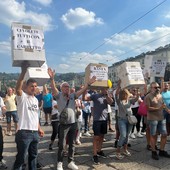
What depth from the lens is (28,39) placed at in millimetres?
4281

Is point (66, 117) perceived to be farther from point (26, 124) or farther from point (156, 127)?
point (156, 127)

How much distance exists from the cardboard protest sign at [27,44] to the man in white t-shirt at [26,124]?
0.26 metres

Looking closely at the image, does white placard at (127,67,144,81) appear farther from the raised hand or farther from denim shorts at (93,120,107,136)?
the raised hand

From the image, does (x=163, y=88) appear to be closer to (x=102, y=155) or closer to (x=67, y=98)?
(x=102, y=155)

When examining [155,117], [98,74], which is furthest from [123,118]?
[98,74]

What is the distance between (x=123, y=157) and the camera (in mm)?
5535

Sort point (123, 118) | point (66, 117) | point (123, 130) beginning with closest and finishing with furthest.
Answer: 1. point (66, 117)
2. point (123, 130)
3. point (123, 118)

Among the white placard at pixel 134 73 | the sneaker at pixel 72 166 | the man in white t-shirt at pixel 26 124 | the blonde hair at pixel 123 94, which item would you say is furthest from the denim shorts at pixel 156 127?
the man in white t-shirt at pixel 26 124

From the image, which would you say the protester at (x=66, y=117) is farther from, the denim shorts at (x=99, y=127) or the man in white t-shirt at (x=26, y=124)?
the man in white t-shirt at (x=26, y=124)

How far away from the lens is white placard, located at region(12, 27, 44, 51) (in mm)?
4184

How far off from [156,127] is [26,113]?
128 inches

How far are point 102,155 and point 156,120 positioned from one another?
1.60m

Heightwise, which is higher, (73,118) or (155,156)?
(73,118)

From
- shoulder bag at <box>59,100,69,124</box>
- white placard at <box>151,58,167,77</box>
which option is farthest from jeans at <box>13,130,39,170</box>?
white placard at <box>151,58,167,77</box>
